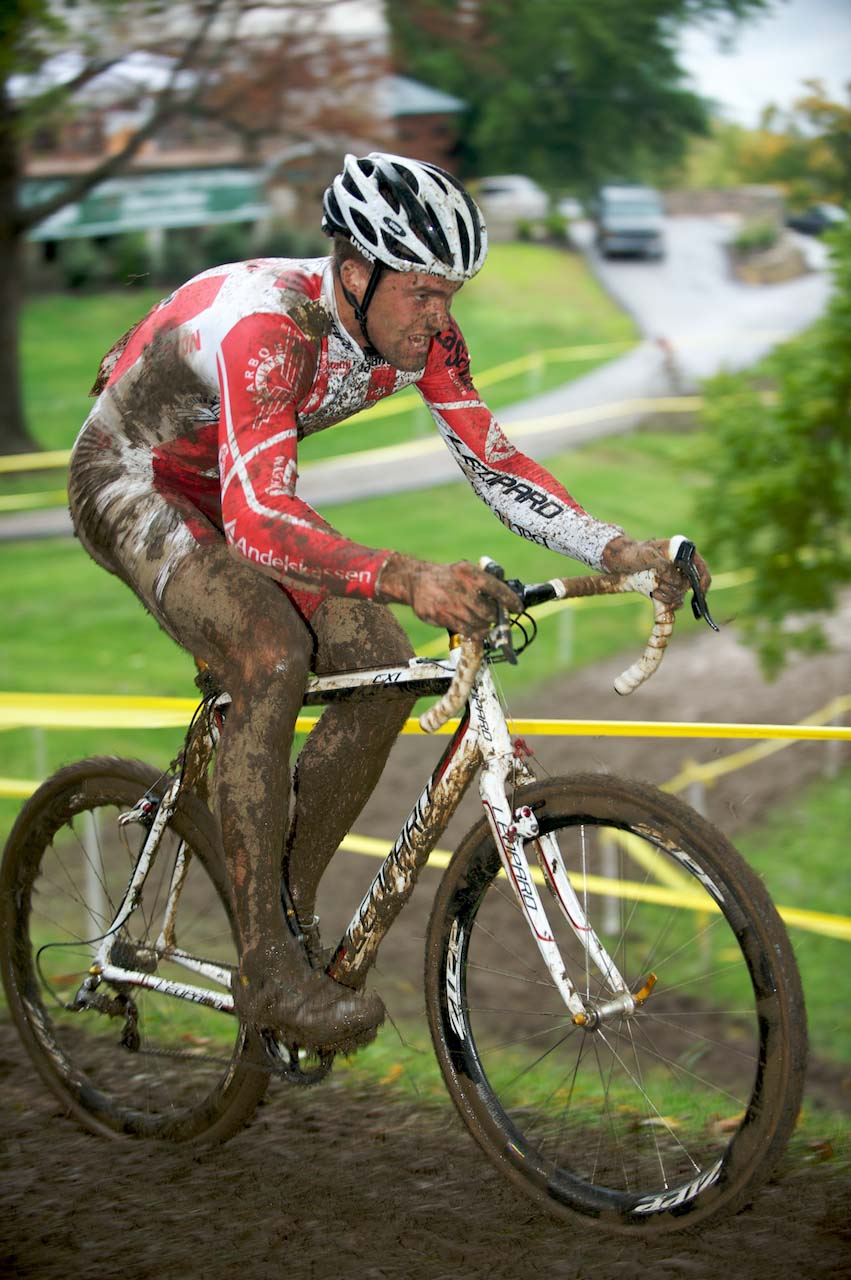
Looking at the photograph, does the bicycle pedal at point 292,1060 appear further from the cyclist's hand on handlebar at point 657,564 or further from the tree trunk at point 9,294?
the tree trunk at point 9,294

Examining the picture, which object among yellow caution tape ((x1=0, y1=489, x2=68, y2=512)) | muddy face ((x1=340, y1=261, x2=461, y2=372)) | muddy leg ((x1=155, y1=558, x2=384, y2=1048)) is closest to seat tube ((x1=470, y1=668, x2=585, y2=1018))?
muddy leg ((x1=155, y1=558, x2=384, y2=1048))

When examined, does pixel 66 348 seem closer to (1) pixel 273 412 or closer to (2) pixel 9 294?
(2) pixel 9 294

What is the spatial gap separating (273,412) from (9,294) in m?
19.0

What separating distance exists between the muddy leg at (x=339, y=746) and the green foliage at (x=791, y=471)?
831 centimetres

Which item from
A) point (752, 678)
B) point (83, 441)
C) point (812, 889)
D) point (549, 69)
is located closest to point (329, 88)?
point (549, 69)

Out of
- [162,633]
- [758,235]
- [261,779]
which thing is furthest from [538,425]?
A: [261,779]

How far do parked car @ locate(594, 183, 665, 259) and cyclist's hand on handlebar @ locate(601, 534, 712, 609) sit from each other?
30593 millimetres

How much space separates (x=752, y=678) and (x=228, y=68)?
12494 mm

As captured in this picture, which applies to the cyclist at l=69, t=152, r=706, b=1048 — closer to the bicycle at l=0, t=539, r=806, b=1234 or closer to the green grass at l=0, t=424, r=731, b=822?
the bicycle at l=0, t=539, r=806, b=1234

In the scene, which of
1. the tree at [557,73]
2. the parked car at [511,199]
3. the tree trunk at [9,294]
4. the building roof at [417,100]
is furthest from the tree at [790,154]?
the tree trunk at [9,294]

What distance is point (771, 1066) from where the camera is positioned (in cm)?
278

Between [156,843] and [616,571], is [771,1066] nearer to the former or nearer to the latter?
[616,571]

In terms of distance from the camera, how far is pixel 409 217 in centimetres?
311

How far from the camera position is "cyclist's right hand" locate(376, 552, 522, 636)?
2789 millimetres
